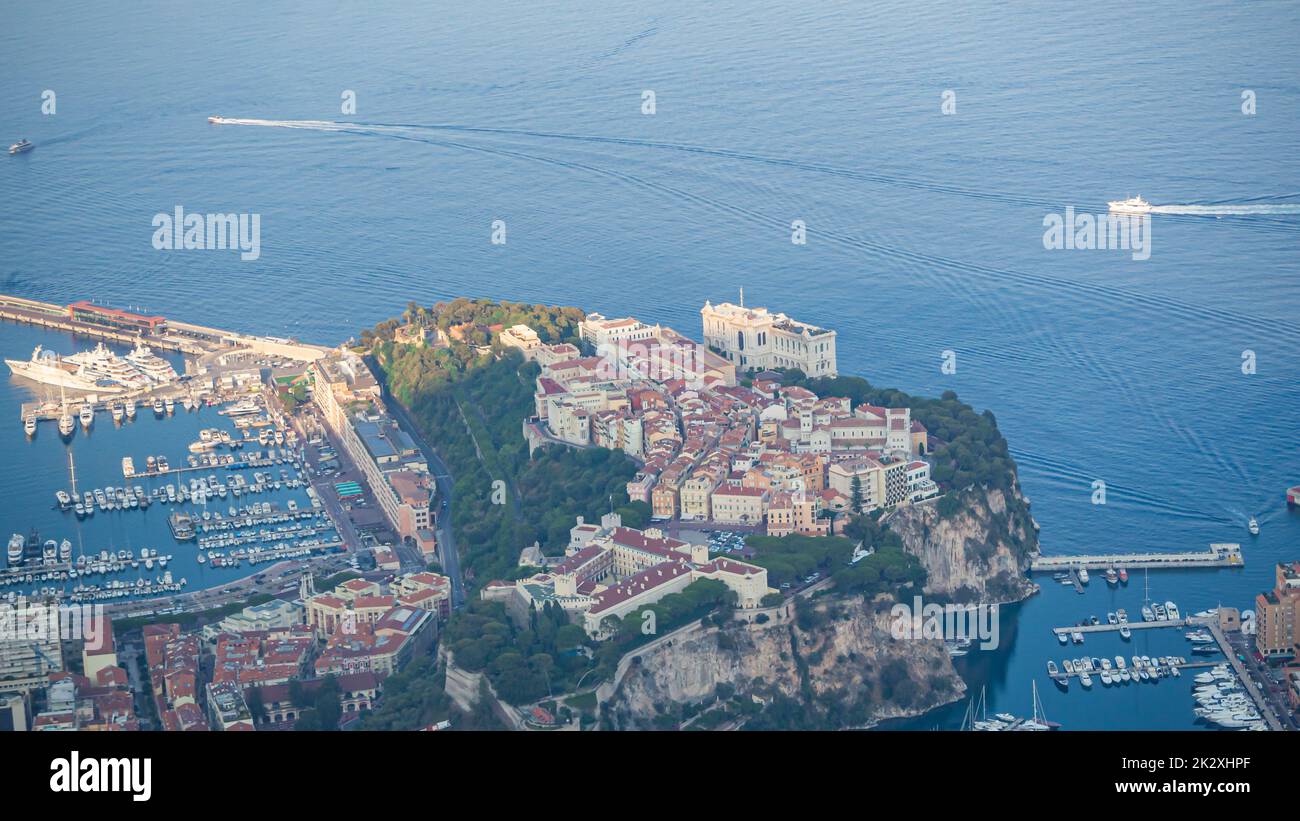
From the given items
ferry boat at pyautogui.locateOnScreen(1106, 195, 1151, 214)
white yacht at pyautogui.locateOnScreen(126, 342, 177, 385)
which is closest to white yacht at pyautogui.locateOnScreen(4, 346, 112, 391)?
white yacht at pyautogui.locateOnScreen(126, 342, 177, 385)

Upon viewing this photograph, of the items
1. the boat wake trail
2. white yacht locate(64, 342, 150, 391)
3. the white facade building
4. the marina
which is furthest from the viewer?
the boat wake trail

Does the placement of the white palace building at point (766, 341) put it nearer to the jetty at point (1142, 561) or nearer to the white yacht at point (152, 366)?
the jetty at point (1142, 561)

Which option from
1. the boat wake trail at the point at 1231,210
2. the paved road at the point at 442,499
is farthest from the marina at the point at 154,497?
the boat wake trail at the point at 1231,210

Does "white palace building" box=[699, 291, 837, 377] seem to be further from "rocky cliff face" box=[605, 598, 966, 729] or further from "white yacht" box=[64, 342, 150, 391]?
"white yacht" box=[64, 342, 150, 391]

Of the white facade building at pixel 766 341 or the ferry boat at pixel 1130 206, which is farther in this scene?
the ferry boat at pixel 1130 206
